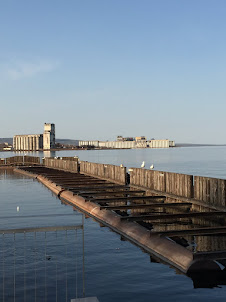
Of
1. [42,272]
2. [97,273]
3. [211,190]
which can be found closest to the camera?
[97,273]

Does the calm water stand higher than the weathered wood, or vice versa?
the weathered wood

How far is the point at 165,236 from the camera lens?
60.2ft

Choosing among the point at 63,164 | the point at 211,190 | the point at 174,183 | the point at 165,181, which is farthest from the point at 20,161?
the point at 211,190

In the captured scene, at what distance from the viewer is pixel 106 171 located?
4828 centimetres

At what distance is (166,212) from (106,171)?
21.6 metres

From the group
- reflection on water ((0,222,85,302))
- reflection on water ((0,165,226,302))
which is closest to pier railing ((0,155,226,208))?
reflection on water ((0,165,226,302))

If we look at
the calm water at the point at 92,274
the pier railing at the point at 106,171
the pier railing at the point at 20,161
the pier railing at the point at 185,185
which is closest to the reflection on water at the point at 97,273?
the calm water at the point at 92,274

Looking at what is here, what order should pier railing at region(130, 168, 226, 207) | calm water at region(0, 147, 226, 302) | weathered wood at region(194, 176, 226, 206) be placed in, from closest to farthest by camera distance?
calm water at region(0, 147, 226, 302), weathered wood at region(194, 176, 226, 206), pier railing at region(130, 168, 226, 207)

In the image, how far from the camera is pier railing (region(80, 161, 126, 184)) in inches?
1685

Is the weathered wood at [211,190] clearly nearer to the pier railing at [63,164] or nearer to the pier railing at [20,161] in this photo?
the pier railing at [63,164]

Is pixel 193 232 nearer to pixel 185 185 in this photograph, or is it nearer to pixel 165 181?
pixel 185 185

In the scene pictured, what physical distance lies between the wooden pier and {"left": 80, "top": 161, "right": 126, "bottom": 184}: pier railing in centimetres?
11

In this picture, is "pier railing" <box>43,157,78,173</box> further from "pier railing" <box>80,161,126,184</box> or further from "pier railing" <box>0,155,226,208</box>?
"pier railing" <box>0,155,226,208</box>

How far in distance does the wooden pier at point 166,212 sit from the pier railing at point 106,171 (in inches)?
4.5
